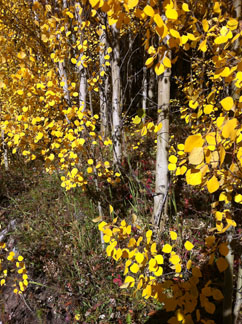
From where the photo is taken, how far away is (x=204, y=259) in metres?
2.73

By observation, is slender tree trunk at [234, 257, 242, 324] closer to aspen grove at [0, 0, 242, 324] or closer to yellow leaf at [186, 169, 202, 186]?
aspen grove at [0, 0, 242, 324]

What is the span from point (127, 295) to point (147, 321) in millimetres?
322

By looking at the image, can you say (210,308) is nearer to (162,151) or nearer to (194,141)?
(194,141)

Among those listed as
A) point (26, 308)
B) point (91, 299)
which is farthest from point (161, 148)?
point (26, 308)

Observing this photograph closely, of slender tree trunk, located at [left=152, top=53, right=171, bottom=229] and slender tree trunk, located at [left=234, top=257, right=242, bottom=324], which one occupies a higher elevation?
slender tree trunk, located at [left=152, top=53, right=171, bottom=229]

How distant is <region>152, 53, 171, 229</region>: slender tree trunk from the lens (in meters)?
2.38

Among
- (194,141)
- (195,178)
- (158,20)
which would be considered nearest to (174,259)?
(195,178)

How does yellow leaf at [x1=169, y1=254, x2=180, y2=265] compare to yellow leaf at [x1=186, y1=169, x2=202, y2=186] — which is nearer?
yellow leaf at [x1=186, y1=169, x2=202, y2=186]

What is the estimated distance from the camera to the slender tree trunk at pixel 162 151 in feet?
7.79

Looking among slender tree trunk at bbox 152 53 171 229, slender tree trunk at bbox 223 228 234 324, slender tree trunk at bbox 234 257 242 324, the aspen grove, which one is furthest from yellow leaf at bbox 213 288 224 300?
slender tree trunk at bbox 152 53 171 229

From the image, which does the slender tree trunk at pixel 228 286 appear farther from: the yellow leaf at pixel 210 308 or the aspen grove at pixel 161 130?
the yellow leaf at pixel 210 308

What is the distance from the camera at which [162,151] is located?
8.49ft

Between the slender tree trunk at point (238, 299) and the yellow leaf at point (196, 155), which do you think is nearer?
the yellow leaf at point (196, 155)

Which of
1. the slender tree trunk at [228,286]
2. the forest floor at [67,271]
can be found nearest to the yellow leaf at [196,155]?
the slender tree trunk at [228,286]
